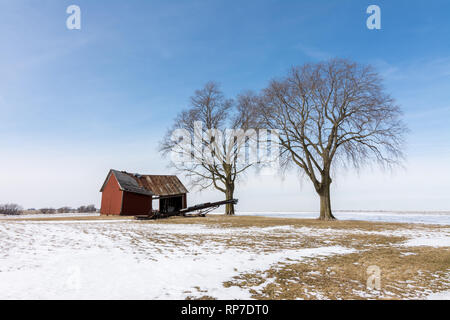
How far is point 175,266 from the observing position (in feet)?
21.3

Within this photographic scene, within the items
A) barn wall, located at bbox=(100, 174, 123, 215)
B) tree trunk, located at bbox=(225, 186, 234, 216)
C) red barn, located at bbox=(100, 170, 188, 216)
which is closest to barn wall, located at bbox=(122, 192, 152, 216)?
red barn, located at bbox=(100, 170, 188, 216)

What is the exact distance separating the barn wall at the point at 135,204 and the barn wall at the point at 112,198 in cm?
70

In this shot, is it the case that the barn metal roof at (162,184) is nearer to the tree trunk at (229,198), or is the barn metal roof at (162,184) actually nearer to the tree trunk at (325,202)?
the tree trunk at (229,198)

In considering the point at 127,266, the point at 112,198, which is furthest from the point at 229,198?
the point at 127,266

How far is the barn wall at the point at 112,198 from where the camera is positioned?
32625mm

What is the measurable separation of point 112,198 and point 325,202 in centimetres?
2575

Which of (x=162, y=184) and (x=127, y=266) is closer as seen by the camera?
(x=127, y=266)

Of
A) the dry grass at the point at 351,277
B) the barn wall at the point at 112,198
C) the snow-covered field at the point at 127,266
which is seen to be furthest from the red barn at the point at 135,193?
the dry grass at the point at 351,277

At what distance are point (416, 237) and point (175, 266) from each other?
488 inches

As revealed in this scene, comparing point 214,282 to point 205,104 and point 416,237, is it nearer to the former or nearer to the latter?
point 416,237

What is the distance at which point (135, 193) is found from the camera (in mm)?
33938

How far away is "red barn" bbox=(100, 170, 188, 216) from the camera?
3266cm

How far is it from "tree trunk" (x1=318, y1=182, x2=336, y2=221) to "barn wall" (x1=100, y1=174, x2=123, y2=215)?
23406 millimetres

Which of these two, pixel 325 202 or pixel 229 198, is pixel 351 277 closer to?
pixel 325 202
